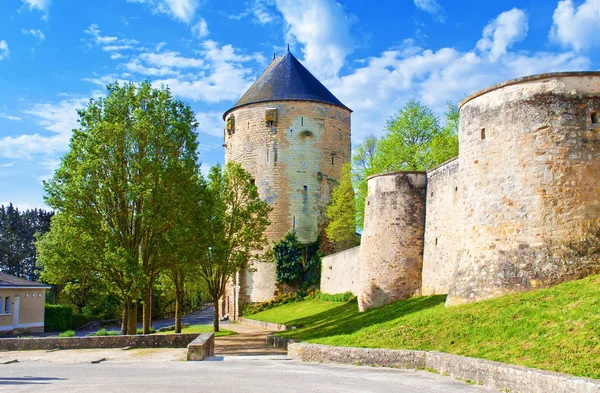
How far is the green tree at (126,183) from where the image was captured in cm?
1977

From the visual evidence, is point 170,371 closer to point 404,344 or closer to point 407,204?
point 404,344

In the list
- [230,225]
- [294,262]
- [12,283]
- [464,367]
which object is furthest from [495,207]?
[12,283]

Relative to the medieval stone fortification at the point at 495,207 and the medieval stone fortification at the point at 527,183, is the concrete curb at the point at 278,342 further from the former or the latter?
the medieval stone fortification at the point at 527,183

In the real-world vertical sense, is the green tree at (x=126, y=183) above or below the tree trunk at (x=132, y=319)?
above

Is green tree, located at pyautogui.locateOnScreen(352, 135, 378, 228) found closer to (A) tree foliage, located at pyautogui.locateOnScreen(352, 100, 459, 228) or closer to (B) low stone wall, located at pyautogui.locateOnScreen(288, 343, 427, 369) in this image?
(A) tree foliage, located at pyautogui.locateOnScreen(352, 100, 459, 228)

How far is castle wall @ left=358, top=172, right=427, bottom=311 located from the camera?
21562 mm

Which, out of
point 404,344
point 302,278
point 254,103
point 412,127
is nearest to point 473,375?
point 404,344

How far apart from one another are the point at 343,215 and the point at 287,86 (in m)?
9.33

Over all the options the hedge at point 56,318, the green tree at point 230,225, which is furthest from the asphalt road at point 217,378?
the hedge at point 56,318

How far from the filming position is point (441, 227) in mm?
20266

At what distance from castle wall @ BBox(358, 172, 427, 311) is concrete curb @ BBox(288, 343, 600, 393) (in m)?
7.42

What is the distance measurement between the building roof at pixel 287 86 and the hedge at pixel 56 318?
15997mm

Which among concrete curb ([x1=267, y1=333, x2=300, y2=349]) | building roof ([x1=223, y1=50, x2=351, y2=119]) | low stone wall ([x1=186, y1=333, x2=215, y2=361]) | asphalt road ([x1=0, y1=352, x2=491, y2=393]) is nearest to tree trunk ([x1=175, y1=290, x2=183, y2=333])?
concrete curb ([x1=267, y1=333, x2=300, y2=349])

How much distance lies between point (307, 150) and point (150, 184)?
20630 mm
